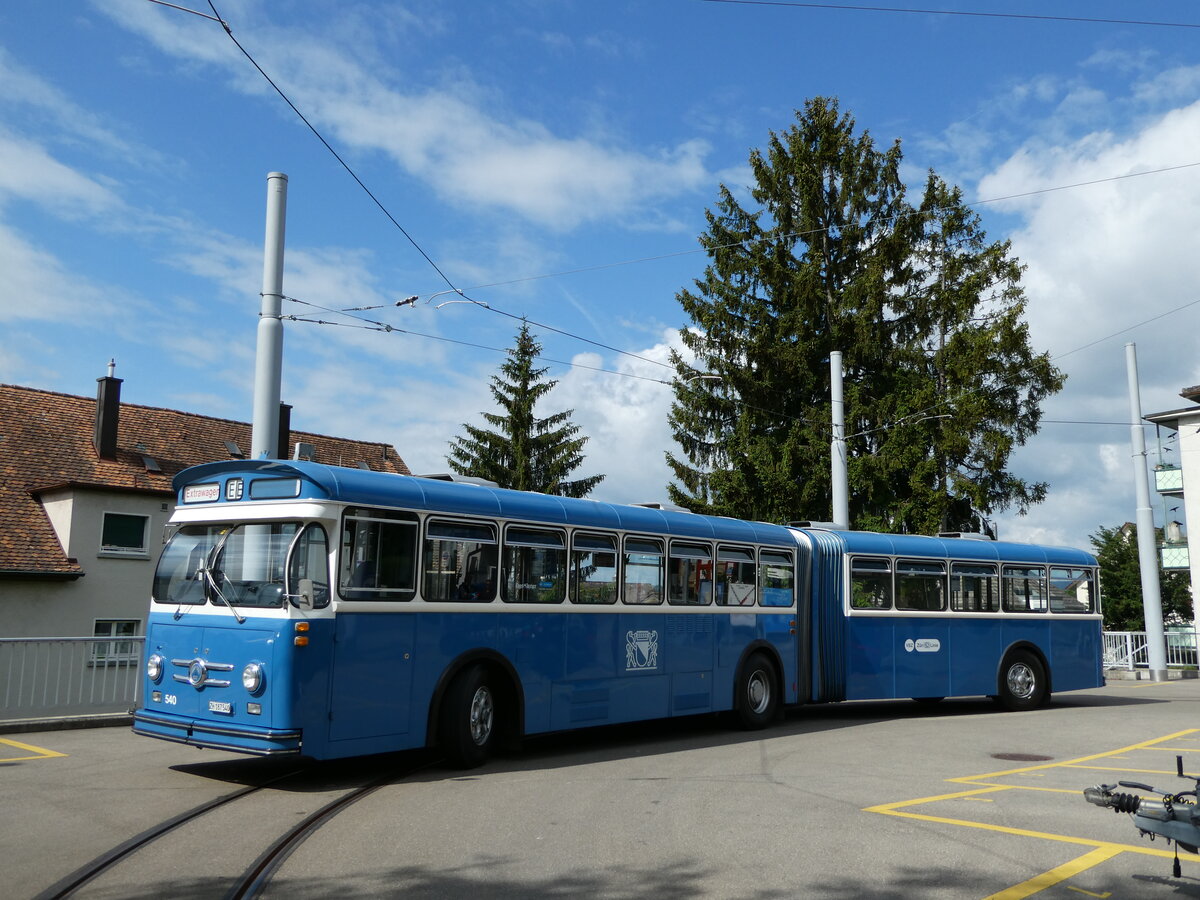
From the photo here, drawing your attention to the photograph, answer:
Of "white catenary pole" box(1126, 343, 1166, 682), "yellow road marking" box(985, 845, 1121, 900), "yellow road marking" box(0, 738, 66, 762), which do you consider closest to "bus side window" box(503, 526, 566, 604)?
"yellow road marking" box(0, 738, 66, 762)

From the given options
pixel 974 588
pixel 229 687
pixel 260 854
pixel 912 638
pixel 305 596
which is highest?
pixel 974 588

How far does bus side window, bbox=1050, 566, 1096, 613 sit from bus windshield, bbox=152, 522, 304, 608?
13877 mm

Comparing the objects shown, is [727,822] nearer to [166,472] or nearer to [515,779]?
[515,779]

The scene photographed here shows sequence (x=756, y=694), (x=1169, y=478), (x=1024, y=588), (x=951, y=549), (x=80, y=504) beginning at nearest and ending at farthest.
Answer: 1. (x=756, y=694)
2. (x=951, y=549)
3. (x=1024, y=588)
4. (x=80, y=504)
5. (x=1169, y=478)

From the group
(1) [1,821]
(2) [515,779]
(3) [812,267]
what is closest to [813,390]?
(3) [812,267]

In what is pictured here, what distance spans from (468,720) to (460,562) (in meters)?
1.54

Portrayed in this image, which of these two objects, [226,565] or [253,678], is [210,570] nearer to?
[226,565]

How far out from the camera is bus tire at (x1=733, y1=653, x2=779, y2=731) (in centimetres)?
1502

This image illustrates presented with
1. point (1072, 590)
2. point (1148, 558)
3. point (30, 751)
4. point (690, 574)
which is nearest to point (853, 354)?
point (1148, 558)

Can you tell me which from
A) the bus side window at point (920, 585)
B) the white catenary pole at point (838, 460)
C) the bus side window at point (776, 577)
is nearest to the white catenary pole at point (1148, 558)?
the white catenary pole at point (838, 460)

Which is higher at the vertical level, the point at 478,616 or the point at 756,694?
the point at 478,616

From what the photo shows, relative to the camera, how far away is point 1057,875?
21.9 feet

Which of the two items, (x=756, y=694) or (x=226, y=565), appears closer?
(x=226, y=565)

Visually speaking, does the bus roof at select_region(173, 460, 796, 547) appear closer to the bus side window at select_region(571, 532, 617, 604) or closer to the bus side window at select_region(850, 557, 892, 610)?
the bus side window at select_region(571, 532, 617, 604)
